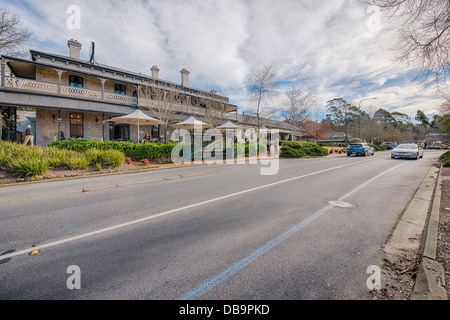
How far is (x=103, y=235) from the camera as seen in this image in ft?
11.9

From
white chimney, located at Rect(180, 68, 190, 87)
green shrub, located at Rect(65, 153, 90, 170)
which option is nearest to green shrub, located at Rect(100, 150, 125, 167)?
green shrub, located at Rect(65, 153, 90, 170)

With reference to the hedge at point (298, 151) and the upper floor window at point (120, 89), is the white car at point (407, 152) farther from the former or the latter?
the upper floor window at point (120, 89)

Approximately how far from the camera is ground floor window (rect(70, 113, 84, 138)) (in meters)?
19.8

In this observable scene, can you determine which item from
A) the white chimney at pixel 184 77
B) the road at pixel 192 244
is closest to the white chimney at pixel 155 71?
the white chimney at pixel 184 77

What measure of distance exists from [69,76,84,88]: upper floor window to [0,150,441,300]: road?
1917 cm

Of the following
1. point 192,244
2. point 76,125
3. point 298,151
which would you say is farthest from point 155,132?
point 192,244

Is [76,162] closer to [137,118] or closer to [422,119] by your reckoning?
[137,118]

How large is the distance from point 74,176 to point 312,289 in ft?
34.5

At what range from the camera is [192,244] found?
3.28m

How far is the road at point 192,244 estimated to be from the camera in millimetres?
2289

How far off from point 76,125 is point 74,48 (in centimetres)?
1000

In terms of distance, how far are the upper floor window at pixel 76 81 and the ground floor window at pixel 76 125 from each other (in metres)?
3.58

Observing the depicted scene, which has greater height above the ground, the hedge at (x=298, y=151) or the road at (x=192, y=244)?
the hedge at (x=298, y=151)
